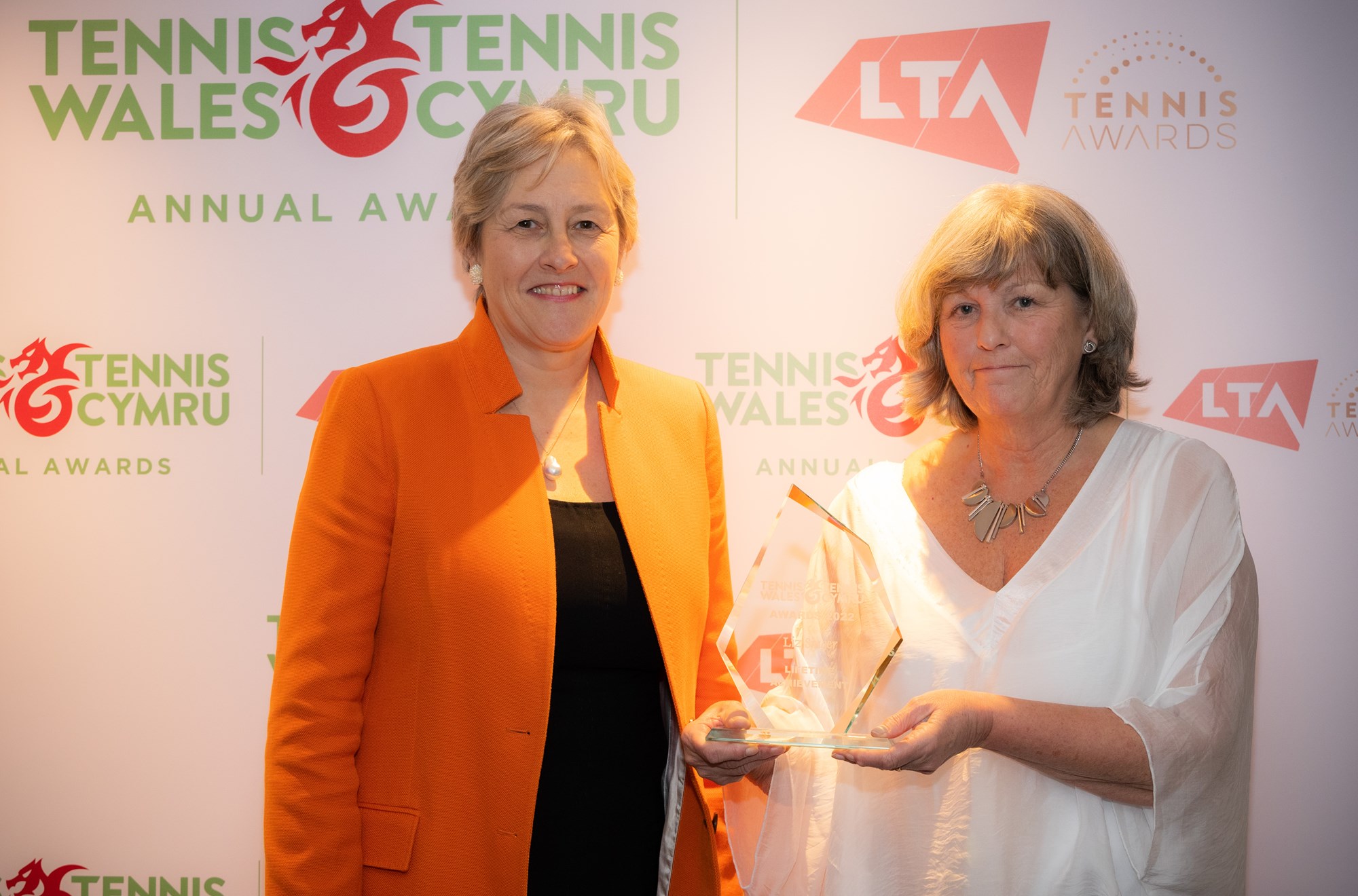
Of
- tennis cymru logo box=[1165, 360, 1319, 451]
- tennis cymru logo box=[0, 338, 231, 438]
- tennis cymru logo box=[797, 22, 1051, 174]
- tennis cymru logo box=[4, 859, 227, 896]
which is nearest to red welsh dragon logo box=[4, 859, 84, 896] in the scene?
tennis cymru logo box=[4, 859, 227, 896]

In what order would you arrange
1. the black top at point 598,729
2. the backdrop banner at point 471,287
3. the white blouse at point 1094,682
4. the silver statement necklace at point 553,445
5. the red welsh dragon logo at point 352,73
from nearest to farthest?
the white blouse at point 1094,682 → the black top at point 598,729 → the silver statement necklace at point 553,445 → the backdrop banner at point 471,287 → the red welsh dragon logo at point 352,73

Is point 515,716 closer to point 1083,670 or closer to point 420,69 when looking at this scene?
point 1083,670

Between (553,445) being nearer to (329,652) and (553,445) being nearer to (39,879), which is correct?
(329,652)

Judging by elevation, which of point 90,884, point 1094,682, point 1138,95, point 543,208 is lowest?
point 90,884

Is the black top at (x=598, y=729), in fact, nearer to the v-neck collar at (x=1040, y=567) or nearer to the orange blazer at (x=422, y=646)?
the orange blazer at (x=422, y=646)

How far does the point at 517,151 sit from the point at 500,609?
757mm

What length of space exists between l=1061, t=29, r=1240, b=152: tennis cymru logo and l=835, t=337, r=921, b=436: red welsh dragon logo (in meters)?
0.61

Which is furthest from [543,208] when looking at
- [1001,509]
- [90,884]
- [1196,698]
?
[90,884]

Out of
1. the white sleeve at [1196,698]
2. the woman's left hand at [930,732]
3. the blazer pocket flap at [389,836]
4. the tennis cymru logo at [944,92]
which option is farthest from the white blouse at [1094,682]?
the tennis cymru logo at [944,92]

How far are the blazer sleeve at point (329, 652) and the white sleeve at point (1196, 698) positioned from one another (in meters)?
1.17

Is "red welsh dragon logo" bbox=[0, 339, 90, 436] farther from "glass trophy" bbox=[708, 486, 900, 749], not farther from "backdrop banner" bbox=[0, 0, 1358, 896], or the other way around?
"glass trophy" bbox=[708, 486, 900, 749]

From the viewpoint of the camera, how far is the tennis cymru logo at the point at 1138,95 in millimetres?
2311

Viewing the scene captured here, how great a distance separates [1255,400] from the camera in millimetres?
2305

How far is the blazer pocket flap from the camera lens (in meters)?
1.58
